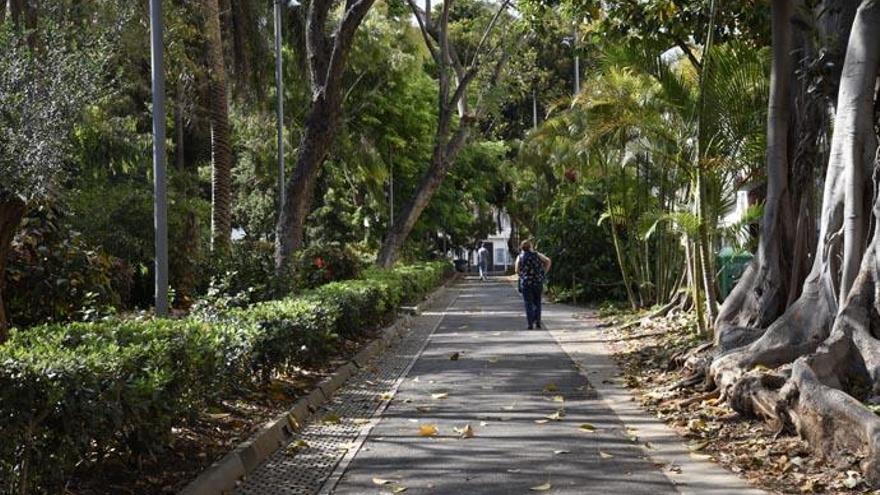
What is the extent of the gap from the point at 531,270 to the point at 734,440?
11.2m

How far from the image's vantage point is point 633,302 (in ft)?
79.3

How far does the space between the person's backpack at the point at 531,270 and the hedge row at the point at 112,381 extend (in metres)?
9.02

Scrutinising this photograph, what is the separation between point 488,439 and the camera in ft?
28.2

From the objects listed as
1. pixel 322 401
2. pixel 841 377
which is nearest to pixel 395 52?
pixel 322 401

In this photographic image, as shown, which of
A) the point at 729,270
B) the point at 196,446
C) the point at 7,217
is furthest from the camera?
the point at 729,270

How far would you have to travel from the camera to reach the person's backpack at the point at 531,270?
64.1 feet

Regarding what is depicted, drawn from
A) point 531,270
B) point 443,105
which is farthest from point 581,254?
point 531,270

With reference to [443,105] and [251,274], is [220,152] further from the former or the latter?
[251,274]

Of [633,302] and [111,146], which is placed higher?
[111,146]

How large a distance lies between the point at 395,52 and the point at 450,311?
10.4m

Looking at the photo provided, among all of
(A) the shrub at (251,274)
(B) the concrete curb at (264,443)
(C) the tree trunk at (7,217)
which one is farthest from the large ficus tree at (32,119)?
(A) the shrub at (251,274)

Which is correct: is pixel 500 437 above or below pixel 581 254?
below

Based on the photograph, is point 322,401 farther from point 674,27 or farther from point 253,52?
point 253,52

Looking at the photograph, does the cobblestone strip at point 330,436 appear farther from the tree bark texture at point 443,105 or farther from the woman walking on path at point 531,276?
the tree bark texture at point 443,105
